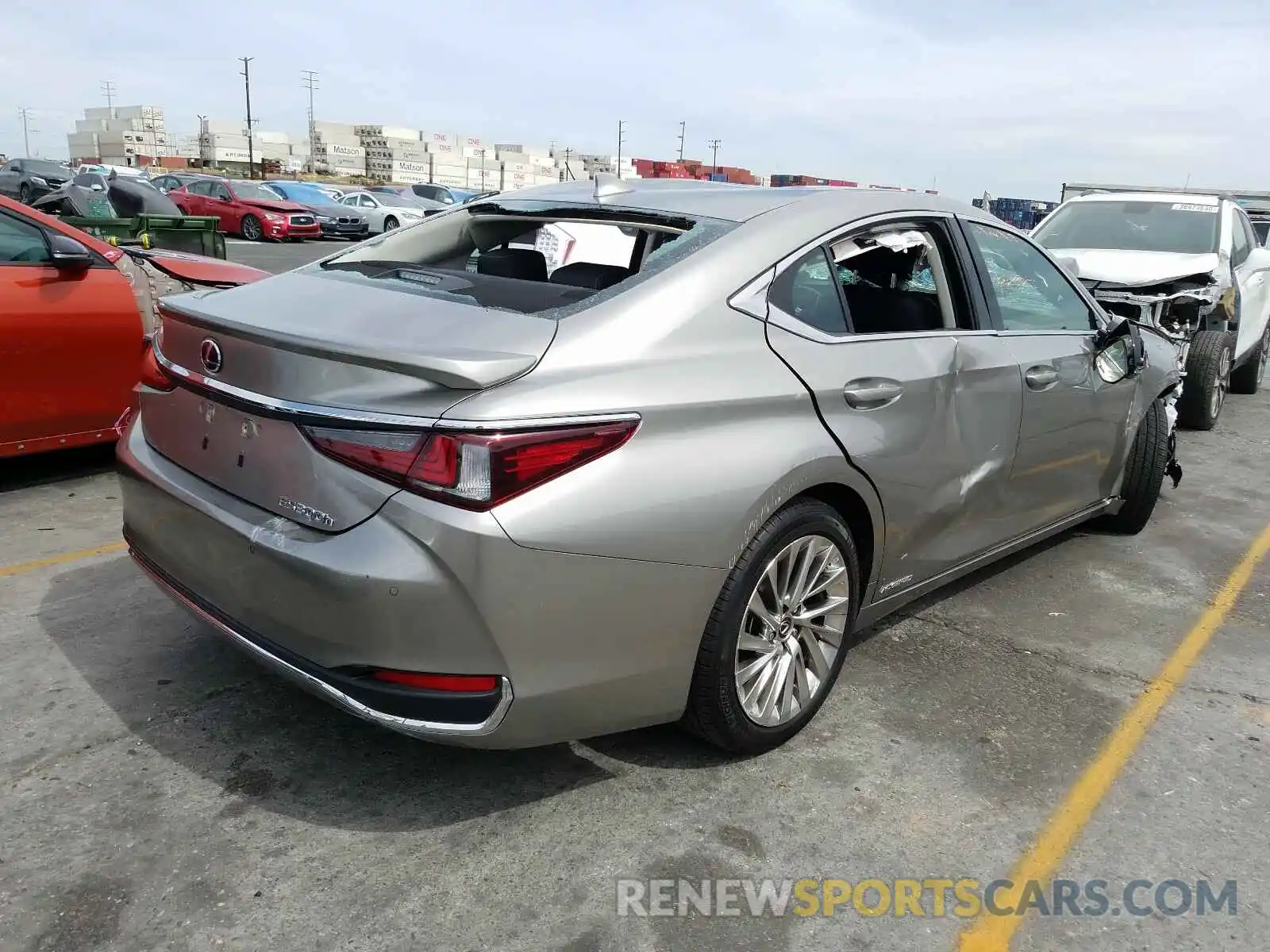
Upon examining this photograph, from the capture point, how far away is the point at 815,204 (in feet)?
10.0

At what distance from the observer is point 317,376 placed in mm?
2287

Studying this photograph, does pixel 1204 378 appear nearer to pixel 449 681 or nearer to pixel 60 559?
pixel 449 681

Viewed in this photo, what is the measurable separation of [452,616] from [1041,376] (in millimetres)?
2569

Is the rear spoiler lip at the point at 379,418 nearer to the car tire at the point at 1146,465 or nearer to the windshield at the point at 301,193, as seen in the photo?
the car tire at the point at 1146,465

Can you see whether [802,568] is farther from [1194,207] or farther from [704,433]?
[1194,207]

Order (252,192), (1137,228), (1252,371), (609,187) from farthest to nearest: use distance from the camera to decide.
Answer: (252,192) → (1252,371) → (1137,228) → (609,187)

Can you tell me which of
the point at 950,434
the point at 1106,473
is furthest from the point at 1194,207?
the point at 950,434

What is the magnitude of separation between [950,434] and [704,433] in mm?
1164

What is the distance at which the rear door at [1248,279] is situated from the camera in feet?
27.8

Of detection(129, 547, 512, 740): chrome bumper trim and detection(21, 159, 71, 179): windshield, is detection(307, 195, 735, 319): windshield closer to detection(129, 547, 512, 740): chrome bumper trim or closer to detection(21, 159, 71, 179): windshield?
detection(129, 547, 512, 740): chrome bumper trim

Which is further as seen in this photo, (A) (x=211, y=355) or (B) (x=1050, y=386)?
(B) (x=1050, y=386)

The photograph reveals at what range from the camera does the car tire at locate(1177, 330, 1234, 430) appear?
7797mm

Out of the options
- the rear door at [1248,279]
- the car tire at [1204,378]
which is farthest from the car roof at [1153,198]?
the car tire at [1204,378]

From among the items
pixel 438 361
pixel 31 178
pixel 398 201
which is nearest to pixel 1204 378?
pixel 438 361
